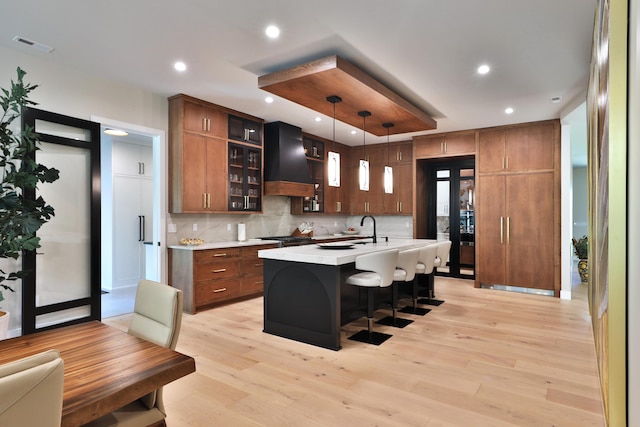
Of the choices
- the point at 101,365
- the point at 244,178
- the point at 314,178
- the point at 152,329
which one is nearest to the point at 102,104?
the point at 244,178

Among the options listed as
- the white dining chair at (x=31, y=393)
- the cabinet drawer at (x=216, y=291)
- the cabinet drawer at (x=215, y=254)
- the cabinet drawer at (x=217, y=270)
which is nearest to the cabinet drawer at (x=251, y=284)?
the cabinet drawer at (x=216, y=291)

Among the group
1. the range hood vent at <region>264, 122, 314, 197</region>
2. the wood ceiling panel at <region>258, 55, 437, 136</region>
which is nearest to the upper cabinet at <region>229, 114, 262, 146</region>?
the range hood vent at <region>264, 122, 314, 197</region>

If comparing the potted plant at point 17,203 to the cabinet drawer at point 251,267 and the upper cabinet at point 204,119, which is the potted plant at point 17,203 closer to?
the upper cabinet at point 204,119

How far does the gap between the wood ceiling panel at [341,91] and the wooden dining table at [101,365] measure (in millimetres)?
2742

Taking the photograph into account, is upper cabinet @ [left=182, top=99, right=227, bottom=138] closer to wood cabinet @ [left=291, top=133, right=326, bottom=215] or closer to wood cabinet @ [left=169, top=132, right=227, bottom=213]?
wood cabinet @ [left=169, top=132, right=227, bottom=213]

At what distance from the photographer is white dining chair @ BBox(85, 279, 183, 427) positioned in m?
1.46

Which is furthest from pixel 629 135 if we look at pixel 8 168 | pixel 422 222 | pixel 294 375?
pixel 422 222

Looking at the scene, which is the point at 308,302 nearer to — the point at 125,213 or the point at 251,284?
the point at 251,284

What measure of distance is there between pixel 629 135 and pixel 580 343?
10.3ft

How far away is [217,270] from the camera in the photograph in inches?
196

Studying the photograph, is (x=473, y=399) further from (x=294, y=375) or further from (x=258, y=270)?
(x=258, y=270)

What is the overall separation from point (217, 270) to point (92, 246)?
1.48m

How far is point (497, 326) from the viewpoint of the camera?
13.7 feet

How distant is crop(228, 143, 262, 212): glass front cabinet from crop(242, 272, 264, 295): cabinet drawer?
3.42 ft
